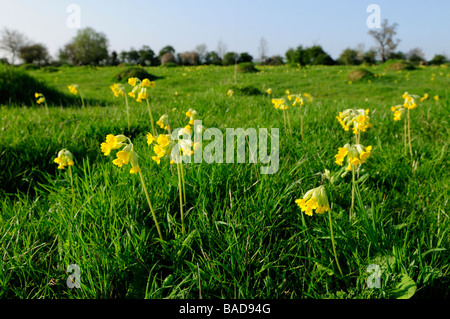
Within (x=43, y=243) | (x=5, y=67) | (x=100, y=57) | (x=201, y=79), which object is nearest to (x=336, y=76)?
(x=201, y=79)

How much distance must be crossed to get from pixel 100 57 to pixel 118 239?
52634 millimetres

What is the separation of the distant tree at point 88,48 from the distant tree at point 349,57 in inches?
1361

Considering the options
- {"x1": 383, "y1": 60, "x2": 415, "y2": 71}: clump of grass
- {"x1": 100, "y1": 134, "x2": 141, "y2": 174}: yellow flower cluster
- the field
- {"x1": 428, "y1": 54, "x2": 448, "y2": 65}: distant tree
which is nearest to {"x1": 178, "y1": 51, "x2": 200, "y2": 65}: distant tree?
{"x1": 383, "y1": 60, "x2": 415, "y2": 71}: clump of grass

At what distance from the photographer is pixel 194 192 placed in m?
2.01

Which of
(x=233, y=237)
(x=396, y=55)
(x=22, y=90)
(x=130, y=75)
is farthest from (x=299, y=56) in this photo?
(x=233, y=237)

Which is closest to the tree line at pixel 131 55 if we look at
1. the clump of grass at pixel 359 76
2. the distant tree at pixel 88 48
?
the distant tree at pixel 88 48

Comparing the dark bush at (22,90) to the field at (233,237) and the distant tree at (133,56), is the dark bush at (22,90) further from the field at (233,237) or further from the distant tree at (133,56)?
the distant tree at (133,56)

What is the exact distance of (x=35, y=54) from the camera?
55.5 m

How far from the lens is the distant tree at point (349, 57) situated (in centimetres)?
3869

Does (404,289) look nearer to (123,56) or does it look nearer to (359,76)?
(359,76)

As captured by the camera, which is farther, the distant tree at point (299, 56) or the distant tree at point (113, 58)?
the distant tree at point (113, 58)

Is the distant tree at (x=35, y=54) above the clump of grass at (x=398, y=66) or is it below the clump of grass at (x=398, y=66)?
above

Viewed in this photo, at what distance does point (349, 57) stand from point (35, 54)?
53.2 meters

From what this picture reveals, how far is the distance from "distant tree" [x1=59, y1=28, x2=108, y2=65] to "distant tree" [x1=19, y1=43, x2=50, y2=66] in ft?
23.5
